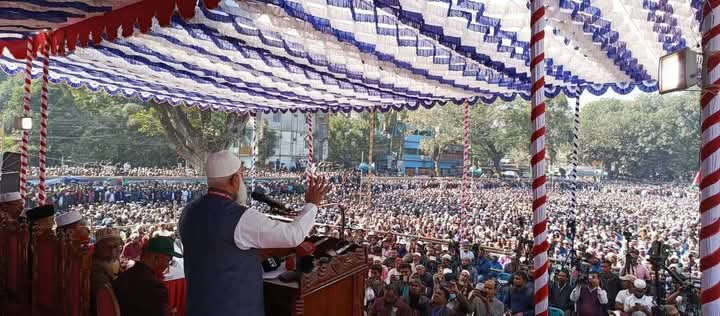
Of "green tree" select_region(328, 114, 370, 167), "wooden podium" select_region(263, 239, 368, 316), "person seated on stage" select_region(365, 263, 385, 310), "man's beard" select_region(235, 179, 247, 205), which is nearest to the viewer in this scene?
"wooden podium" select_region(263, 239, 368, 316)

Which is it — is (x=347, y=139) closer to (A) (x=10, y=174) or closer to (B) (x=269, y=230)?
(A) (x=10, y=174)

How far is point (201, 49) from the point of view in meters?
5.73

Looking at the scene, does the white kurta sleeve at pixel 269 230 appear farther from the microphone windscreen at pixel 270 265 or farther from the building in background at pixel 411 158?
the building in background at pixel 411 158

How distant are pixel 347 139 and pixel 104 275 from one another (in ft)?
99.1

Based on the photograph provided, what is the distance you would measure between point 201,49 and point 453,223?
1197 cm

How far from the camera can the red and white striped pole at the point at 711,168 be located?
81.6 inches

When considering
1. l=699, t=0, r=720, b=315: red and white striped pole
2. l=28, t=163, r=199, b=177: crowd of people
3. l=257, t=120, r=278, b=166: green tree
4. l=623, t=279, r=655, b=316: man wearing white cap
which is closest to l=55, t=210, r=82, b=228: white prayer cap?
l=699, t=0, r=720, b=315: red and white striped pole

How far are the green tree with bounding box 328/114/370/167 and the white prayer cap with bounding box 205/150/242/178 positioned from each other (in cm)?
3012

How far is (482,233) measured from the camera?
46.2 feet

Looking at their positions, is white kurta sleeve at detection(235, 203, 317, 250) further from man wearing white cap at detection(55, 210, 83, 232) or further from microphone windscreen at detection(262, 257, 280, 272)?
man wearing white cap at detection(55, 210, 83, 232)

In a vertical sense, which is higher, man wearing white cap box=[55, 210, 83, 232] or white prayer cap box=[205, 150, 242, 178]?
white prayer cap box=[205, 150, 242, 178]

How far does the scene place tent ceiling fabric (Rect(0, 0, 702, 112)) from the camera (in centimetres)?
431

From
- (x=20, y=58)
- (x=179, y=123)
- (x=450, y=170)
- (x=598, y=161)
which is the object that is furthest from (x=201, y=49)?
(x=450, y=170)

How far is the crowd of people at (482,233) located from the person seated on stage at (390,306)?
1cm
